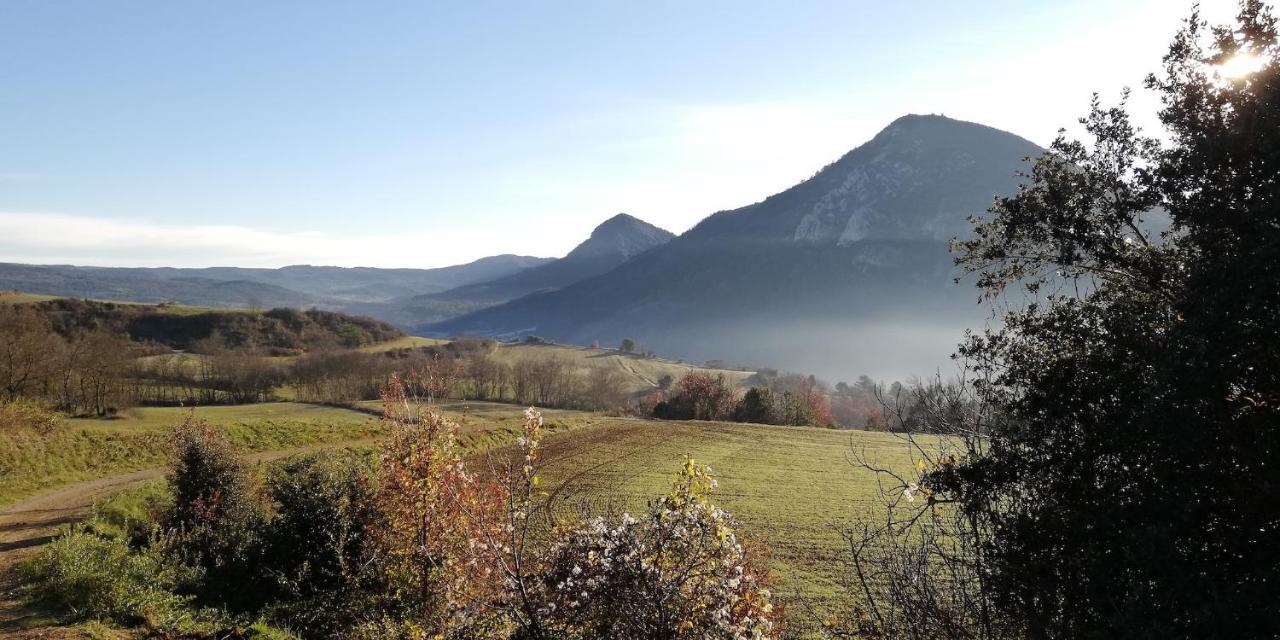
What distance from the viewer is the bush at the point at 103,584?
10.2 meters

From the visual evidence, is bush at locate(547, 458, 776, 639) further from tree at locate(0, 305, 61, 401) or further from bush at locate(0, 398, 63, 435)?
tree at locate(0, 305, 61, 401)

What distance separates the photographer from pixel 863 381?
116 metres

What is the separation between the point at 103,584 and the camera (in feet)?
34.6

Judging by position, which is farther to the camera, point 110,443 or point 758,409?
point 758,409

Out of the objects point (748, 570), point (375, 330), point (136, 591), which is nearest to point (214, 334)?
point (375, 330)

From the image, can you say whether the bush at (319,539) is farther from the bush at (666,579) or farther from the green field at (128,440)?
the bush at (666,579)

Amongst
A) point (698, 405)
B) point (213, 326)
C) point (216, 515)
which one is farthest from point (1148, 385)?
point (213, 326)

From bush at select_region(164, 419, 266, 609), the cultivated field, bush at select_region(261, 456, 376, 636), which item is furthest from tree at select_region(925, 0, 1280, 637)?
the cultivated field

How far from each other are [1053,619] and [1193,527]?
194 centimetres

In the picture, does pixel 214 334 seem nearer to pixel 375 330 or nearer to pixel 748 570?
pixel 375 330

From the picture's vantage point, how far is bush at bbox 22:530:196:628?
33.6 ft

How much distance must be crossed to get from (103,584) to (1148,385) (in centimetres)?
1577

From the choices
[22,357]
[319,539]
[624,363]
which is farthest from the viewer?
[624,363]

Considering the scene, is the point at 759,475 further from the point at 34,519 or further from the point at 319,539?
the point at 34,519
